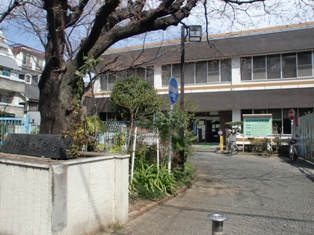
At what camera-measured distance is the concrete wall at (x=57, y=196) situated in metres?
3.64

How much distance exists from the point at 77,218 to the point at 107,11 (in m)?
4.20

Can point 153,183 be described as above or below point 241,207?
above

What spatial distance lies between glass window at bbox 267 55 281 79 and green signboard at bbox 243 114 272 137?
410 cm

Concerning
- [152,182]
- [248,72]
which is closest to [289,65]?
[248,72]

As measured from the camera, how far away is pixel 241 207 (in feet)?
19.6

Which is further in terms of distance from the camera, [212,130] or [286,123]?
[212,130]

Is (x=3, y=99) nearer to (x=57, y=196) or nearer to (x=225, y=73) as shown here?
(x=225, y=73)

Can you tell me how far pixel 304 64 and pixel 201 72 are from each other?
287 inches

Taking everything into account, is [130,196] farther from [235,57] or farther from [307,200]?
[235,57]

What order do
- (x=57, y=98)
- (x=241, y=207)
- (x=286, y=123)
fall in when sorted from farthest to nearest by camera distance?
(x=286, y=123), (x=57, y=98), (x=241, y=207)

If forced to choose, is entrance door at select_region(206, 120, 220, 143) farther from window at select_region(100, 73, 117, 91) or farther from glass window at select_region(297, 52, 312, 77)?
window at select_region(100, 73, 117, 91)


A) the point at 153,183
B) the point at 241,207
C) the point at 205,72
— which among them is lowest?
the point at 241,207

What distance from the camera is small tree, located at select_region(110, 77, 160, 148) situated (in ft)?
61.3

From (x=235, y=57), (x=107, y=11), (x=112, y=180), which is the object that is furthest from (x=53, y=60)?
(x=235, y=57)
